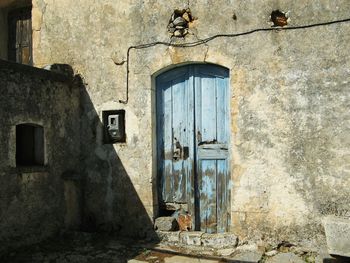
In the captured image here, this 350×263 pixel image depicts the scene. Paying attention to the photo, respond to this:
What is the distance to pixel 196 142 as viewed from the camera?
629cm

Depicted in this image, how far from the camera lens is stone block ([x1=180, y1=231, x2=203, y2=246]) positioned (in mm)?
5973

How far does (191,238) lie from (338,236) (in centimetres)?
208

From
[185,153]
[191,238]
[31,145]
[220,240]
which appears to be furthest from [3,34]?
[220,240]

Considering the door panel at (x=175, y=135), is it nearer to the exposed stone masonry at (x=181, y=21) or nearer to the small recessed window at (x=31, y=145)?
the exposed stone masonry at (x=181, y=21)

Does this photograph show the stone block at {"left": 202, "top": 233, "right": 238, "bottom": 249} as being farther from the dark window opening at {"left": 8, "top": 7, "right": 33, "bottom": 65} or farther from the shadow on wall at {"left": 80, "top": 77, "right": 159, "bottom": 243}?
the dark window opening at {"left": 8, "top": 7, "right": 33, "bottom": 65}

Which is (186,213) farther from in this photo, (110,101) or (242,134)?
(110,101)

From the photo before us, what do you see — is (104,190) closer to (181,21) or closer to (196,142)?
(196,142)

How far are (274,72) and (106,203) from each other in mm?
3239

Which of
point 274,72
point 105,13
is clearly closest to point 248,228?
point 274,72

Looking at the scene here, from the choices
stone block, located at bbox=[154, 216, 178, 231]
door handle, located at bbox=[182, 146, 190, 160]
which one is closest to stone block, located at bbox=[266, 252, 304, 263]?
stone block, located at bbox=[154, 216, 178, 231]

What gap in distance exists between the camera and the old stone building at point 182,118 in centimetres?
548

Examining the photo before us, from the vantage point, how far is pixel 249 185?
5.79 meters

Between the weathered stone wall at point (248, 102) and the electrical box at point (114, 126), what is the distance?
11cm

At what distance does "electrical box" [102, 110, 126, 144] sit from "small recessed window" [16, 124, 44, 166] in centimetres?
98
